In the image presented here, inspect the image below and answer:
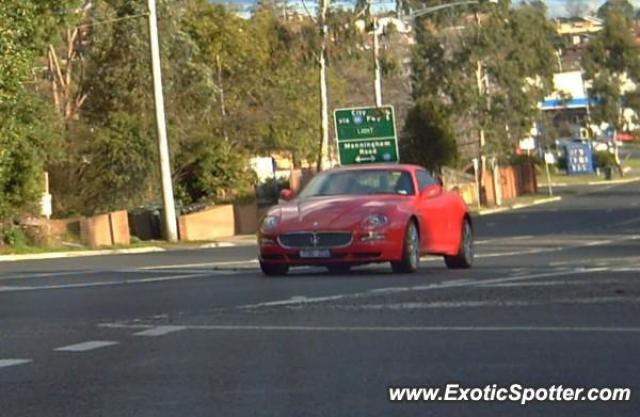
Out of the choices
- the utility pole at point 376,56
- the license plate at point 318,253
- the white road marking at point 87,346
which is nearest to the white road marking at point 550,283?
the license plate at point 318,253

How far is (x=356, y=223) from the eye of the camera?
17125mm

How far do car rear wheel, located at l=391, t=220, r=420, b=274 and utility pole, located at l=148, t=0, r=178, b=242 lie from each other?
71.8 ft

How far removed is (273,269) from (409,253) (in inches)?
67.0

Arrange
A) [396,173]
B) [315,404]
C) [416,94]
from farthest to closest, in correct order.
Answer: [416,94] → [396,173] → [315,404]

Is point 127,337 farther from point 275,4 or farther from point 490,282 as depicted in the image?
point 275,4

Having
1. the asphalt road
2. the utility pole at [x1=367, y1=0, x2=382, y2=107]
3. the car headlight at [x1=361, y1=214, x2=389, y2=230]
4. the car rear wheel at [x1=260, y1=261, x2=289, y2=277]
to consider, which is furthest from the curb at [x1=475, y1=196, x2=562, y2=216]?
the asphalt road

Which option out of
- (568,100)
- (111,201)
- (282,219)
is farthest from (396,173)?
(568,100)

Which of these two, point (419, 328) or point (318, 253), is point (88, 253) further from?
point (419, 328)

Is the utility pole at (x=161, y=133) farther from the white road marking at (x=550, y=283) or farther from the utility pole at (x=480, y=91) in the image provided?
the utility pole at (x=480, y=91)

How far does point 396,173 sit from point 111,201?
92.5ft

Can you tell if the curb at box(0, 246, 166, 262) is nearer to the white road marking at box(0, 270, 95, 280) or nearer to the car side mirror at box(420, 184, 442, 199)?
the white road marking at box(0, 270, 95, 280)

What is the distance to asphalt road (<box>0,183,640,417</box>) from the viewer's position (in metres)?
8.51

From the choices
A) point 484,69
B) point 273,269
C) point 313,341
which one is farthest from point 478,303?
point 484,69

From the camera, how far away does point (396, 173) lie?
18641 mm
